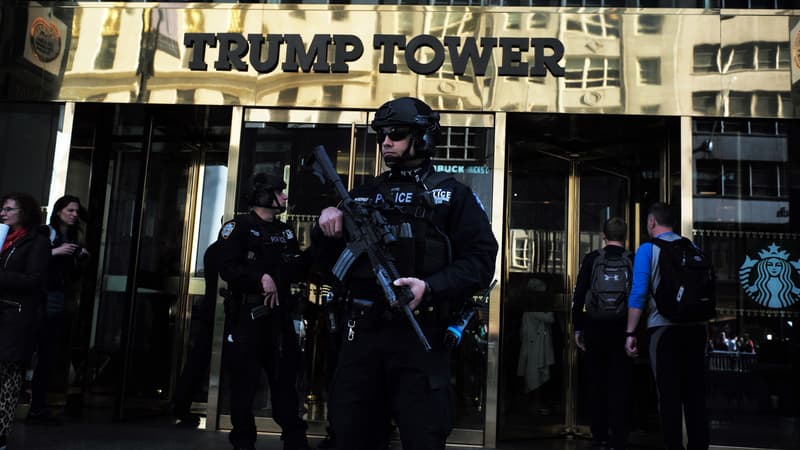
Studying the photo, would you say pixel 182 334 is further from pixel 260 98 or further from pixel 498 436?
pixel 498 436

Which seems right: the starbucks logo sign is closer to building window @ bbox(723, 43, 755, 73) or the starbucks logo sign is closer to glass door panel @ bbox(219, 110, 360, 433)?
building window @ bbox(723, 43, 755, 73)

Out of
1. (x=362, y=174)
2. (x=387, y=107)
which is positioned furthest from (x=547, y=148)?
(x=387, y=107)

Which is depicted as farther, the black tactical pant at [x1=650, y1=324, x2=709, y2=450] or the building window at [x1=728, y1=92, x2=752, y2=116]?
the building window at [x1=728, y1=92, x2=752, y2=116]

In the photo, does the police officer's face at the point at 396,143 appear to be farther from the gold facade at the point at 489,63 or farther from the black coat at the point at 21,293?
the gold facade at the point at 489,63

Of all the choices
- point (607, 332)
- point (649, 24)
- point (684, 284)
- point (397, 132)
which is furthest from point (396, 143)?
point (649, 24)

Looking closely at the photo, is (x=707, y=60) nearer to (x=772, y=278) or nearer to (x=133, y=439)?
(x=772, y=278)

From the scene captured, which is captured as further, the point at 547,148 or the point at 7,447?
the point at 547,148

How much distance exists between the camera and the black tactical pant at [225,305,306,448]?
5.57m

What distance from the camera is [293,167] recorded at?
23.9 ft

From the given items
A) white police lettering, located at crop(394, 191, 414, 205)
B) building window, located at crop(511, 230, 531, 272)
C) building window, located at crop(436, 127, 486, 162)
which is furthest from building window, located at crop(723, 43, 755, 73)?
white police lettering, located at crop(394, 191, 414, 205)

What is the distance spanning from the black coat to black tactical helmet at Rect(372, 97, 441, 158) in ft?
9.63

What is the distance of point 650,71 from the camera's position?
7.03 m

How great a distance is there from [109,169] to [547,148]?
14.4 ft


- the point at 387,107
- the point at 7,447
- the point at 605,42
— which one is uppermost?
the point at 605,42
